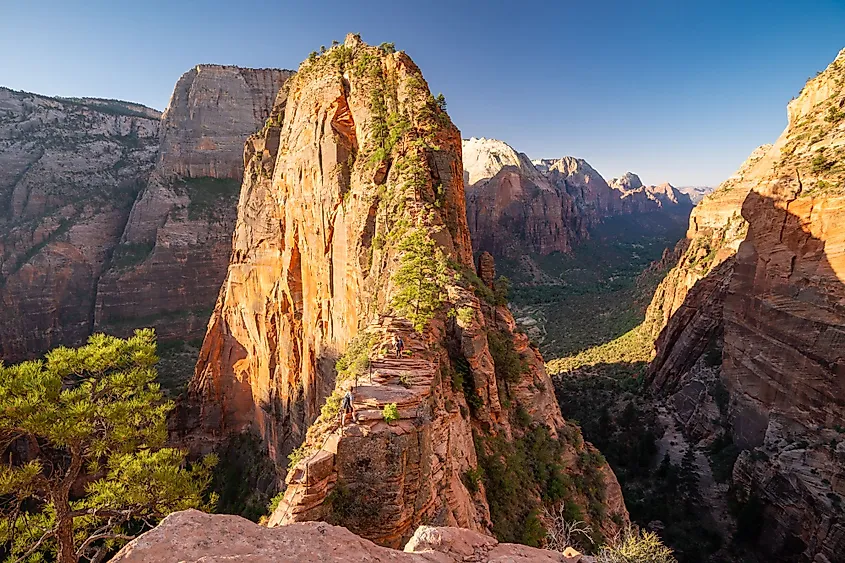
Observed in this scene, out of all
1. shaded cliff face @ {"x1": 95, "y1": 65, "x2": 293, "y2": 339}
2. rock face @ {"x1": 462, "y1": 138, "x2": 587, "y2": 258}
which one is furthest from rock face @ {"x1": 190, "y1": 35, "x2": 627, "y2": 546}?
rock face @ {"x1": 462, "y1": 138, "x2": 587, "y2": 258}

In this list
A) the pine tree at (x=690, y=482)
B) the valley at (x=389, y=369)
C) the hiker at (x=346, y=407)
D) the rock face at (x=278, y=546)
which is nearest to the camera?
the rock face at (x=278, y=546)

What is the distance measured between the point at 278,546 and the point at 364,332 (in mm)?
9148

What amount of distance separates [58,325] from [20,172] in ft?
101

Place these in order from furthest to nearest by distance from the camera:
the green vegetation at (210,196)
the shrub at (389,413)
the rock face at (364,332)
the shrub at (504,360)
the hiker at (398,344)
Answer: the green vegetation at (210,196)
the shrub at (504,360)
the hiker at (398,344)
the shrub at (389,413)
the rock face at (364,332)

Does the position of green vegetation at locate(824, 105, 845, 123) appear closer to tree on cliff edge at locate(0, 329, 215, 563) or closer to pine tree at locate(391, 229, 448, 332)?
pine tree at locate(391, 229, 448, 332)

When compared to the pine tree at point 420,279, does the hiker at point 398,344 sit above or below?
below

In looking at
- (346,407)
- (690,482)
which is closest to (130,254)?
(346,407)

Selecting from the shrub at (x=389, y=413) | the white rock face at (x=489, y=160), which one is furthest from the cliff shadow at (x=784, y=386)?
the white rock face at (x=489, y=160)

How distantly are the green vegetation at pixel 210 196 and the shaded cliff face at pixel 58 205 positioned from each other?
45.4 ft

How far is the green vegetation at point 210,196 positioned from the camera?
7150 cm

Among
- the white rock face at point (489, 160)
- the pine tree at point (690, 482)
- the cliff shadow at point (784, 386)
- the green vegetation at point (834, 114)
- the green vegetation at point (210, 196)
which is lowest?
the pine tree at point (690, 482)

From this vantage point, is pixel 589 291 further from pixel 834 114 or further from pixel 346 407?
pixel 346 407

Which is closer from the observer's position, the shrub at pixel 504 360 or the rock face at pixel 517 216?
the shrub at pixel 504 360

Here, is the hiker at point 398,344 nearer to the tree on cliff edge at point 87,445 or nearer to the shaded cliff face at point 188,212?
the tree on cliff edge at point 87,445
